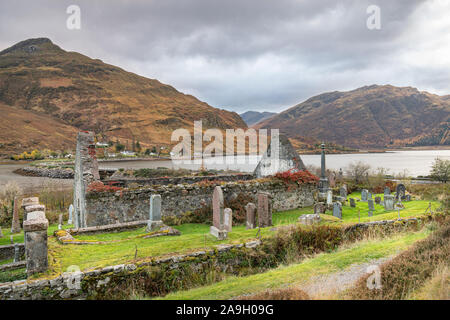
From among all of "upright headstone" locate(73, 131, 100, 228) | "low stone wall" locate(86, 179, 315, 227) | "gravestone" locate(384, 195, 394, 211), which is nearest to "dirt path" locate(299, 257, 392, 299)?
"low stone wall" locate(86, 179, 315, 227)

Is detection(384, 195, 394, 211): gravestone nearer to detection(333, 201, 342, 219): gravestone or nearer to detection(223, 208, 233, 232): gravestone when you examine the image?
detection(333, 201, 342, 219): gravestone

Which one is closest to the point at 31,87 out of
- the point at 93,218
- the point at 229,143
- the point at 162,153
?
the point at 162,153

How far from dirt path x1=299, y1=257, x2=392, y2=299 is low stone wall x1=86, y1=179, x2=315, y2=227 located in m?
8.83

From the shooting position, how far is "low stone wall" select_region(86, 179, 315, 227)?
11777 mm

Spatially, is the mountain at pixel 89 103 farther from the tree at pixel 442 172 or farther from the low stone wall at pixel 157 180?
the low stone wall at pixel 157 180

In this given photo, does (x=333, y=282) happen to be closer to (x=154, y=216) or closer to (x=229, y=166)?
(x=154, y=216)

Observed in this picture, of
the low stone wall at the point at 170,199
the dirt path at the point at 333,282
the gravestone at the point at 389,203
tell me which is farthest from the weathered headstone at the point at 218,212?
the gravestone at the point at 389,203

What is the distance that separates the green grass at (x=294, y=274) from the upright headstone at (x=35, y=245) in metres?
3.03

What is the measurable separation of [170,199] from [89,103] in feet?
546

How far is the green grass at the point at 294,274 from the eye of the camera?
4.37 m

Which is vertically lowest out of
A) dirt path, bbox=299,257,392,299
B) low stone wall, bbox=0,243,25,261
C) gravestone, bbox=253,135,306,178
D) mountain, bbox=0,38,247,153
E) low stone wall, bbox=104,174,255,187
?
low stone wall, bbox=0,243,25,261

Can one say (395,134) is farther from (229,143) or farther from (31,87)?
(31,87)
